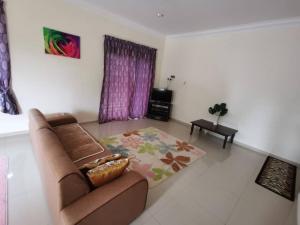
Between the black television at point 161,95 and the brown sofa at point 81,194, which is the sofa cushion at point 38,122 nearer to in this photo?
the brown sofa at point 81,194

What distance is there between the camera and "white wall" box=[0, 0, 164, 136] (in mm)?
2660

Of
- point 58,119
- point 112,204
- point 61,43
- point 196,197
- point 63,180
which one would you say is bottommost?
point 196,197

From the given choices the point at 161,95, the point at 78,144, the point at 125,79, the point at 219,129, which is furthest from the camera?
the point at 161,95

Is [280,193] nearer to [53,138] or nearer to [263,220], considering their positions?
[263,220]

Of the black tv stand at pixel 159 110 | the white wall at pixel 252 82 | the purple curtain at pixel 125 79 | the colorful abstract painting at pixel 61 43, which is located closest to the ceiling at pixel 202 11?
the white wall at pixel 252 82

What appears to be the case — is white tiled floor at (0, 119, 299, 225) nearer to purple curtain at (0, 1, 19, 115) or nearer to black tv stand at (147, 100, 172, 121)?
purple curtain at (0, 1, 19, 115)

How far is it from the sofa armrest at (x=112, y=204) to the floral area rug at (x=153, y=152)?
64 centimetres

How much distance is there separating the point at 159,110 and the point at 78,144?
3144 millimetres

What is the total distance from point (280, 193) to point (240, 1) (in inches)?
118

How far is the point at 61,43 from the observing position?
3.06 metres

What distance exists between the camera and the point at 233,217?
68.0 inches

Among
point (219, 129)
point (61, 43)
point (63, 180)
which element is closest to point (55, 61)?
point (61, 43)

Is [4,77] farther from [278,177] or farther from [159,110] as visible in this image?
[278,177]

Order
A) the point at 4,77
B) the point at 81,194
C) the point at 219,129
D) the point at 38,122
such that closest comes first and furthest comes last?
1. the point at 81,194
2. the point at 38,122
3. the point at 4,77
4. the point at 219,129
